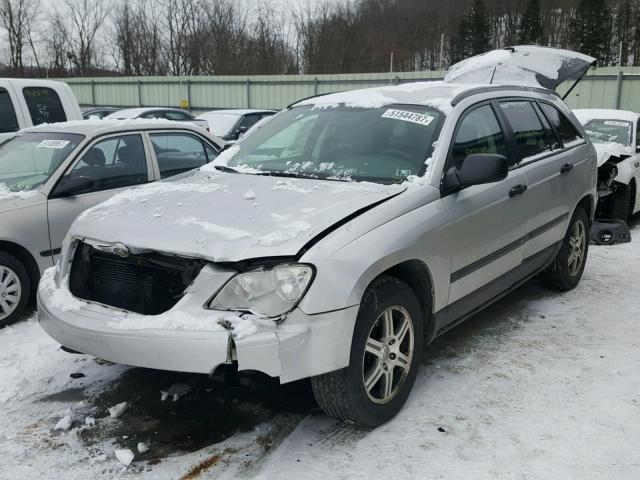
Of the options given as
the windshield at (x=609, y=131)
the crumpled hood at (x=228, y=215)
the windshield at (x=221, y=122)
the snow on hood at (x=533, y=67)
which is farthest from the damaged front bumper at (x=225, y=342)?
the windshield at (x=221, y=122)

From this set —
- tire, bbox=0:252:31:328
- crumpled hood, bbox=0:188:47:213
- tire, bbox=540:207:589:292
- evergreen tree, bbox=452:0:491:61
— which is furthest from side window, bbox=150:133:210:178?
evergreen tree, bbox=452:0:491:61

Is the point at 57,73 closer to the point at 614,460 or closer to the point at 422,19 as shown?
the point at 422,19

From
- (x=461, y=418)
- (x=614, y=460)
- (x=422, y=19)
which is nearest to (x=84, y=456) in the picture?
(x=461, y=418)

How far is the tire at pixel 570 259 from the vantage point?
5344mm

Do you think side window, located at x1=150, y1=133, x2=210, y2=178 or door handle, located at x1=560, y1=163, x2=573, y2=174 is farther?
side window, located at x1=150, y1=133, x2=210, y2=178

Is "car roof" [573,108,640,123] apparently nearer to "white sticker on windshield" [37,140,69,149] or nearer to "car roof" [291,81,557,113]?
"car roof" [291,81,557,113]

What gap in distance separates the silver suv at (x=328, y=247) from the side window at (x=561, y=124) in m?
0.54

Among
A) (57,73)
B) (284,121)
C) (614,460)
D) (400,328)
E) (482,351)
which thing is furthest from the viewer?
(57,73)

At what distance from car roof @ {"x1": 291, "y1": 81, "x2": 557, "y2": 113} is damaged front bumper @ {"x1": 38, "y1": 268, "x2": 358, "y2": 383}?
181 centimetres

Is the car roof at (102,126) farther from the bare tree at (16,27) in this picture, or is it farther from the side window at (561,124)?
the bare tree at (16,27)

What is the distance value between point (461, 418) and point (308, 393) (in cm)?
88

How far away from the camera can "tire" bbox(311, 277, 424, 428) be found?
296 centimetres

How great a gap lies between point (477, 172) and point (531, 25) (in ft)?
213

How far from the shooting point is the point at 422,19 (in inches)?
2660
